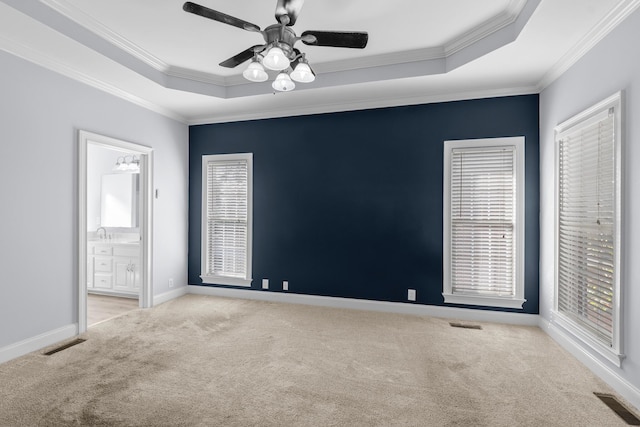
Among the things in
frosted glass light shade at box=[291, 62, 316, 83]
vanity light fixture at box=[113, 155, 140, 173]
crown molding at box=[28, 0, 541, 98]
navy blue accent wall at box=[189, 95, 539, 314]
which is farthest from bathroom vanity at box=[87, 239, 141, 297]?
frosted glass light shade at box=[291, 62, 316, 83]

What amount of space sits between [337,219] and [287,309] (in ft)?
4.60

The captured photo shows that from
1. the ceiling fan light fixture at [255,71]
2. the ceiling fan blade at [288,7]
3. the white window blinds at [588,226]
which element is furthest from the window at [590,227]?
the ceiling fan light fixture at [255,71]

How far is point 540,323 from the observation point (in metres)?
3.83

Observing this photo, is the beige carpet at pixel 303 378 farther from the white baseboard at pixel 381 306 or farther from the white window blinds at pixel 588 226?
the white window blinds at pixel 588 226

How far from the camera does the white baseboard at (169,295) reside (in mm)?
4713

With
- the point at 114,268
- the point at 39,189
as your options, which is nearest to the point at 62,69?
Result: the point at 39,189

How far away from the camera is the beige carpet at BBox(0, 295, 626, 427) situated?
85.5 inches

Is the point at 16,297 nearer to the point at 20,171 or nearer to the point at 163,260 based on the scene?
the point at 20,171

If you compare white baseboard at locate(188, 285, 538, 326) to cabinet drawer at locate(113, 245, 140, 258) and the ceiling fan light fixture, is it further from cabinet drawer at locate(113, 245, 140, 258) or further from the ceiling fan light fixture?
the ceiling fan light fixture

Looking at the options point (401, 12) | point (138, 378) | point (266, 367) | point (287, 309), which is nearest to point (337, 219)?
point (287, 309)

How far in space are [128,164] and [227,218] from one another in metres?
2.10

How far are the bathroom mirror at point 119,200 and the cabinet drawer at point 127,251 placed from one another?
0.67 meters

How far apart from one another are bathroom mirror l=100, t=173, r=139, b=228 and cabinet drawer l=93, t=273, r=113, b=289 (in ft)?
3.09

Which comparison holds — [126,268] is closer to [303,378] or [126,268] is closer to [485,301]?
[303,378]
